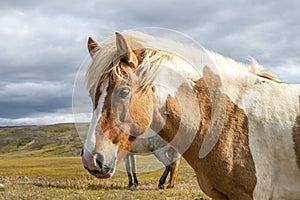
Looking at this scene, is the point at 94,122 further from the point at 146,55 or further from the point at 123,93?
the point at 146,55

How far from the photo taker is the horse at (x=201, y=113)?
4.43 m

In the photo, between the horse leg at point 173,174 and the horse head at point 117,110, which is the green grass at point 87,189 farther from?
the horse head at point 117,110

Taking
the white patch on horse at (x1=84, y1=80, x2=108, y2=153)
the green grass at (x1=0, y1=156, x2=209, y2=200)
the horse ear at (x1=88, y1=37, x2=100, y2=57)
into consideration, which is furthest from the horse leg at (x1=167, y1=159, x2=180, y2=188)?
the white patch on horse at (x1=84, y1=80, x2=108, y2=153)

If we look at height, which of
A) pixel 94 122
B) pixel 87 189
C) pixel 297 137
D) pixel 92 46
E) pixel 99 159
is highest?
pixel 92 46

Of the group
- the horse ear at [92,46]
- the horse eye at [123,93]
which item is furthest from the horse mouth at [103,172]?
the horse ear at [92,46]

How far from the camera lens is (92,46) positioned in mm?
5137

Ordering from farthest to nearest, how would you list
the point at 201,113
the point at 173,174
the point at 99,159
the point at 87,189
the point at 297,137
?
the point at 173,174, the point at 87,189, the point at 201,113, the point at 297,137, the point at 99,159

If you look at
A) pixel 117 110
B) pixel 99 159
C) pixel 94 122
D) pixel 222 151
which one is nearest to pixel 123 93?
pixel 117 110

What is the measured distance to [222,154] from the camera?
Answer: 4.79 meters

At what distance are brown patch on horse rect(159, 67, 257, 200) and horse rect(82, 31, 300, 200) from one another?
1cm

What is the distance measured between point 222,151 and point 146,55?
1.61 metres

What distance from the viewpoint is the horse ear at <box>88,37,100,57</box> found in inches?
195

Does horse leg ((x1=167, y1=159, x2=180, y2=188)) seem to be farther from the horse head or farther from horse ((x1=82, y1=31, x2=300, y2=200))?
the horse head

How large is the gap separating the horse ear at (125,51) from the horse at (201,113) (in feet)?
0.04
